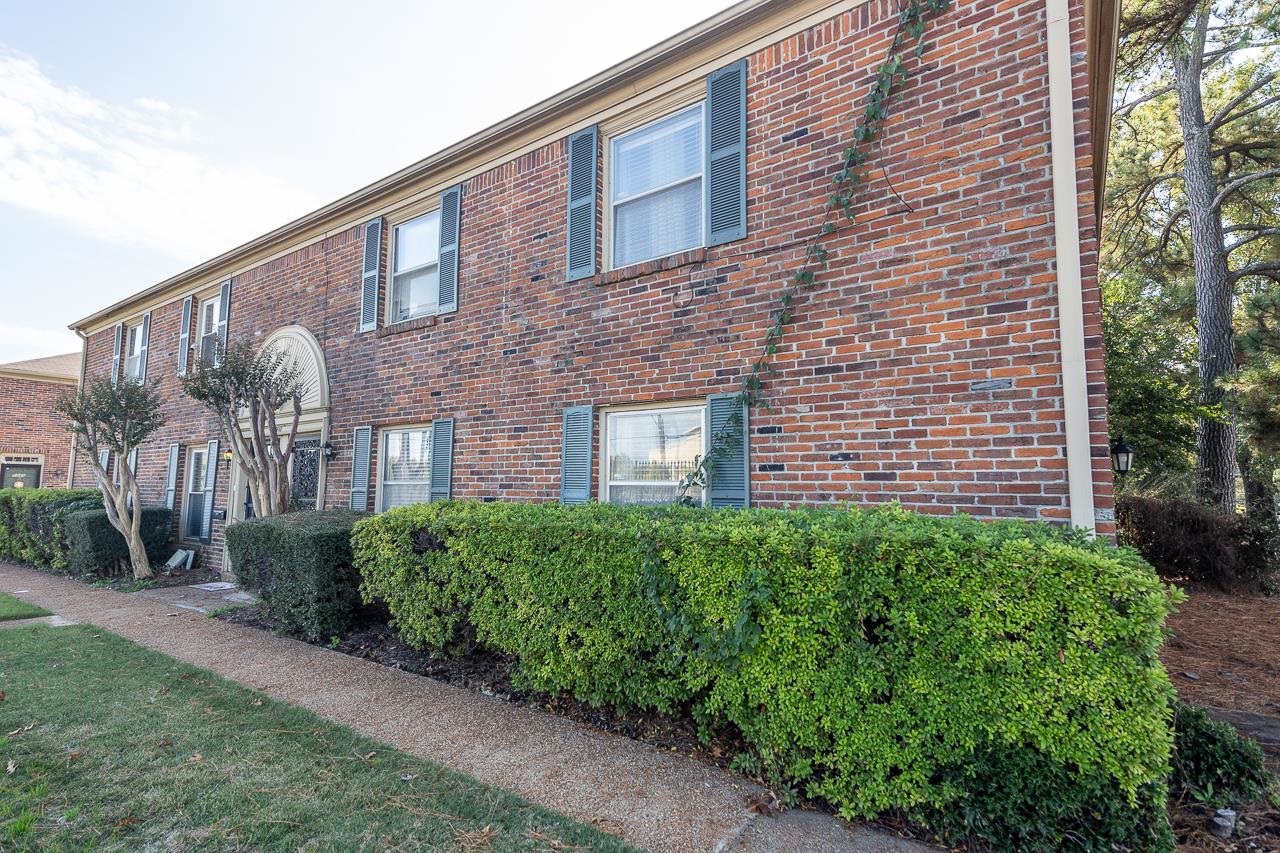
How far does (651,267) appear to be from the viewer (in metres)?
5.55

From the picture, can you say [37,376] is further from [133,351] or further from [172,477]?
[172,477]

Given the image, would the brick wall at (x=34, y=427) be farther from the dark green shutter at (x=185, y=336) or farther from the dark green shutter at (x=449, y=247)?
the dark green shutter at (x=449, y=247)

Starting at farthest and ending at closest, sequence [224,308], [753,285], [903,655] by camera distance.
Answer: [224,308] < [753,285] < [903,655]

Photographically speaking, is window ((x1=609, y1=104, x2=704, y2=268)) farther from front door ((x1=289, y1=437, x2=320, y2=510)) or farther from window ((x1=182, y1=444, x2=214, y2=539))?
window ((x1=182, y1=444, x2=214, y2=539))

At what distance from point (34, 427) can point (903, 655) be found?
84.4 ft

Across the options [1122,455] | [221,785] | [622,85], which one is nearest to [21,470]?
[221,785]

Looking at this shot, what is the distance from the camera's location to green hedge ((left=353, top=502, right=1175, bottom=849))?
236cm

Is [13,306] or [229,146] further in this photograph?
[13,306]

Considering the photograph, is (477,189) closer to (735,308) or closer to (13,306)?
(735,308)

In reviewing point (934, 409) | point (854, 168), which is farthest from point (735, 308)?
point (934, 409)

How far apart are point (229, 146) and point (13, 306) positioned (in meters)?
23.0

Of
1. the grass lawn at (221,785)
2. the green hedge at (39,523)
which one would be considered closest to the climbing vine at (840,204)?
the grass lawn at (221,785)

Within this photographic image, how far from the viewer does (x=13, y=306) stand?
78.1 feet

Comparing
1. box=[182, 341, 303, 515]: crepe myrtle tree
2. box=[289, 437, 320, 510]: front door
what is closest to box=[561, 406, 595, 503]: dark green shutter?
box=[182, 341, 303, 515]: crepe myrtle tree
